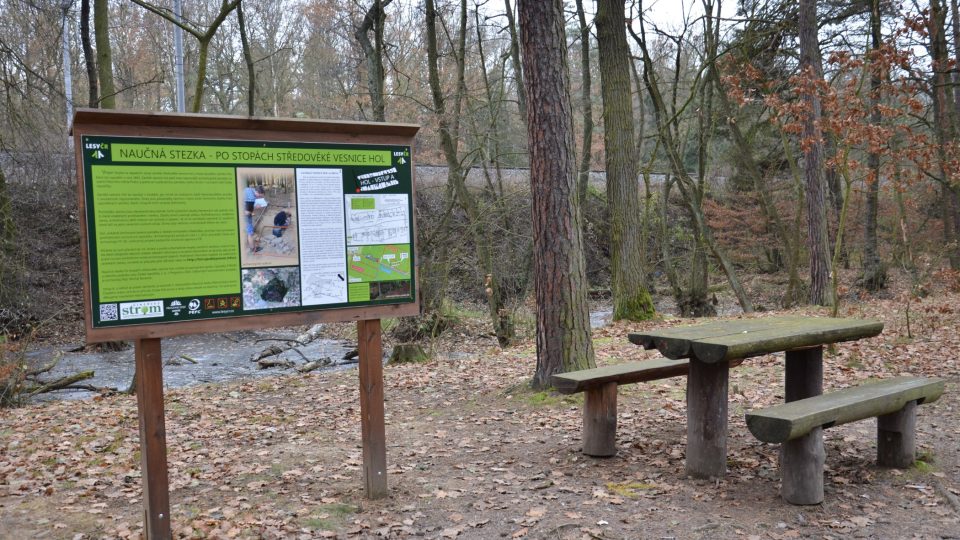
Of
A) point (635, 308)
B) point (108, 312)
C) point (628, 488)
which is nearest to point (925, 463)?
point (628, 488)

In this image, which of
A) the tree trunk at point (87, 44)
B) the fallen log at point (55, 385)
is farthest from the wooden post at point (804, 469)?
the tree trunk at point (87, 44)

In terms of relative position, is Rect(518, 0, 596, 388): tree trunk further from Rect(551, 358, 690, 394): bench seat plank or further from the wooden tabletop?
the wooden tabletop

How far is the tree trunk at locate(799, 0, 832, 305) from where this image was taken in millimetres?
13828

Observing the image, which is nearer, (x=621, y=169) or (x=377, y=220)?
(x=377, y=220)

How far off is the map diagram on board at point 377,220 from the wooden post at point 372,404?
0.50 meters

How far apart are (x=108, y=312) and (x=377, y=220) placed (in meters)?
1.51

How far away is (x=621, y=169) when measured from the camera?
12.3 meters

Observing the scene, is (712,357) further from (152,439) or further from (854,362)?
(854,362)

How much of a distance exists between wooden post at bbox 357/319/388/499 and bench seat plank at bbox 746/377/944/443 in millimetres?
2117

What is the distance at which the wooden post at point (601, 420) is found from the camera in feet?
16.7

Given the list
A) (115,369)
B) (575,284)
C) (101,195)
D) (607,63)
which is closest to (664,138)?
(607,63)

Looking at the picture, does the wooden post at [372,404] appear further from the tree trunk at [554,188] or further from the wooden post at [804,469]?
the tree trunk at [554,188]

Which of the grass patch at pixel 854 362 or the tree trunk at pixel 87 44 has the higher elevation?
the tree trunk at pixel 87 44

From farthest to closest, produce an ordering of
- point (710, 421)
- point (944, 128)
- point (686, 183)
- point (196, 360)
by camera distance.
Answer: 1. point (686, 183)
2. point (944, 128)
3. point (196, 360)
4. point (710, 421)
